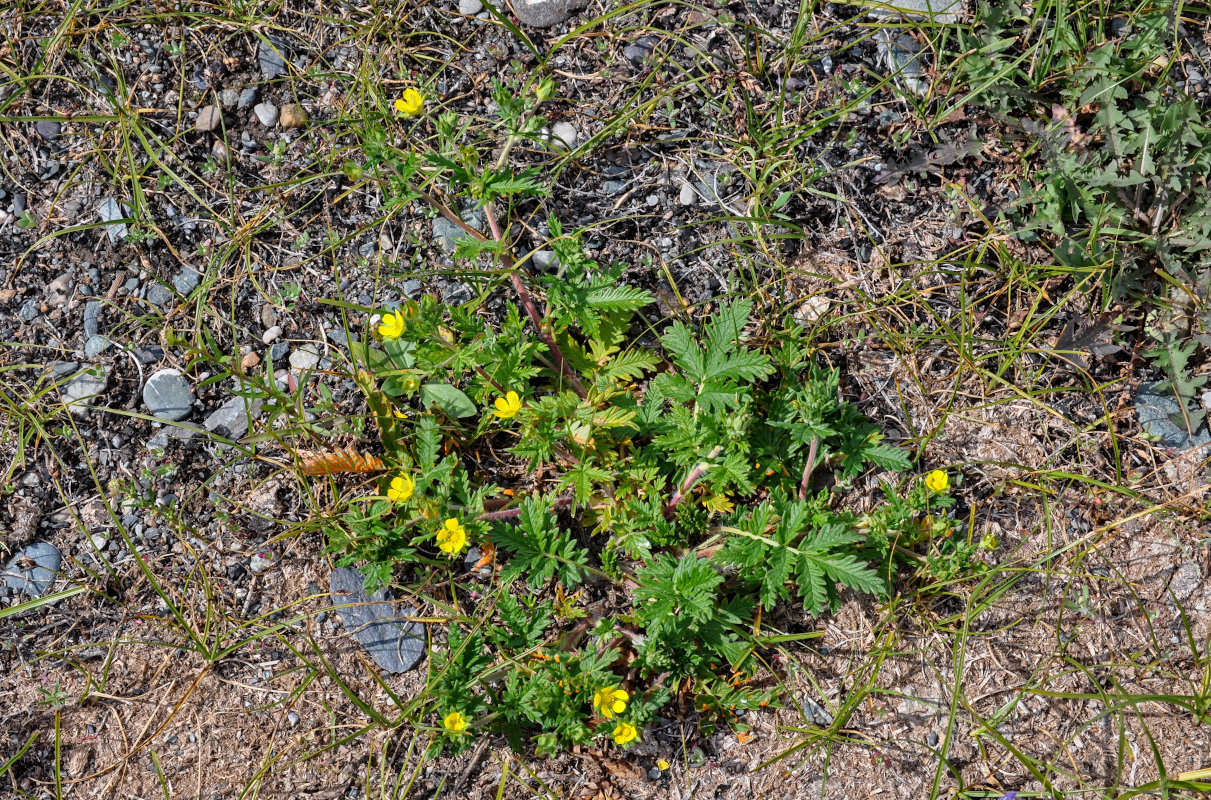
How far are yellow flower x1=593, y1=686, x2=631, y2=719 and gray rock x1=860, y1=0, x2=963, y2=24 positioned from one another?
2805mm

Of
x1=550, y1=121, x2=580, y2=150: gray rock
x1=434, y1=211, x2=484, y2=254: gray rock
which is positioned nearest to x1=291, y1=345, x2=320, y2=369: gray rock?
x1=434, y1=211, x2=484, y2=254: gray rock

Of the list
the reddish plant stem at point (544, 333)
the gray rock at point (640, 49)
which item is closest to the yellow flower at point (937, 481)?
the reddish plant stem at point (544, 333)

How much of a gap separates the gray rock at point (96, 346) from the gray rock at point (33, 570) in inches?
30.2

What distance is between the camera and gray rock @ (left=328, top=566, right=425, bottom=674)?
312 centimetres

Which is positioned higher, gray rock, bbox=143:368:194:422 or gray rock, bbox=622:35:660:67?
gray rock, bbox=622:35:660:67

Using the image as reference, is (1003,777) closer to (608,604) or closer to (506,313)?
(608,604)

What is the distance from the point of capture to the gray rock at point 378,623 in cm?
312

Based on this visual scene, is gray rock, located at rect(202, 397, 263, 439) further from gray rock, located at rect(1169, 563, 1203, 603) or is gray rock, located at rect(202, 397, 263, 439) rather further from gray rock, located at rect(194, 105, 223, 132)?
gray rock, located at rect(1169, 563, 1203, 603)

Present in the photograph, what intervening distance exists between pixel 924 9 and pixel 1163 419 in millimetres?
1873

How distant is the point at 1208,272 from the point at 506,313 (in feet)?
8.63

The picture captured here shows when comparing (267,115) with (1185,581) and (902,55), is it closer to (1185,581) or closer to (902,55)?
(902,55)

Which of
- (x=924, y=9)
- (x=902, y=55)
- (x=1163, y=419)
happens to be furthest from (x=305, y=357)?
(x=1163, y=419)

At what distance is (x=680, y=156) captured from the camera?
11.3 ft

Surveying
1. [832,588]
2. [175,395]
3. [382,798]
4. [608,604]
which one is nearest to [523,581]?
[608,604]
